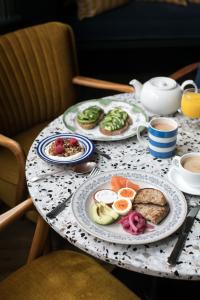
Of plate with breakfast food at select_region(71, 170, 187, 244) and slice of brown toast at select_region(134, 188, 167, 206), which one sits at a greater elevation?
slice of brown toast at select_region(134, 188, 167, 206)

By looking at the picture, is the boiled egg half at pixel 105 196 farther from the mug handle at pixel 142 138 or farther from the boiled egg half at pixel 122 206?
the mug handle at pixel 142 138

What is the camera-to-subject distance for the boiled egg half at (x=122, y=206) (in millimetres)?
1051

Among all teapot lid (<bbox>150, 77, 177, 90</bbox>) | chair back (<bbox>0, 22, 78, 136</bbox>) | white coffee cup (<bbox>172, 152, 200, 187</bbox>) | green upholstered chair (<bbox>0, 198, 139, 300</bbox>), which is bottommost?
green upholstered chair (<bbox>0, 198, 139, 300</bbox>)

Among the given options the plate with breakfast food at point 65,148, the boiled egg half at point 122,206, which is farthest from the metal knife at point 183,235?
the plate with breakfast food at point 65,148

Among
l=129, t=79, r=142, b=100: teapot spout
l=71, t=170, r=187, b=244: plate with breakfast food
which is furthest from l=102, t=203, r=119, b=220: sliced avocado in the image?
l=129, t=79, r=142, b=100: teapot spout

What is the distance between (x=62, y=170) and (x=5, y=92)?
0.68 metres

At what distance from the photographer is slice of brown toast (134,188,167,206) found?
1.06 meters

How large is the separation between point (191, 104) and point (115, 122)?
246mm

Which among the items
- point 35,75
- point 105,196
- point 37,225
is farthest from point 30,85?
point 105,196

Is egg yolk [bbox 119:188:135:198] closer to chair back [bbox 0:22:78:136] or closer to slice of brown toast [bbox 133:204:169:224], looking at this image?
slice of brown toast [bbox 133:204:169:224]

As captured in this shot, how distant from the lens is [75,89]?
2061 millimetres

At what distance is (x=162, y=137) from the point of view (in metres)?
1.24

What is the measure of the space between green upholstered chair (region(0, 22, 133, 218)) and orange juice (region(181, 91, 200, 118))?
0.46 metres

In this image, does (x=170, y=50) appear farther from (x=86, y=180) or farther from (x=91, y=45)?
(x=86, y=180)
